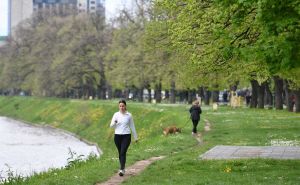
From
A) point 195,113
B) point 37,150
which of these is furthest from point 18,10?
point 195,113

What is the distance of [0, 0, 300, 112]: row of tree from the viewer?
46.8ft

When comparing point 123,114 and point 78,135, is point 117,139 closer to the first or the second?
point 123,114

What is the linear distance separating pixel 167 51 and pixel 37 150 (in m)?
12.1

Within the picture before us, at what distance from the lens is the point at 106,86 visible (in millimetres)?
91875

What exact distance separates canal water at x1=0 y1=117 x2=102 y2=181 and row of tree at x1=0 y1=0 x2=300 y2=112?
7616mm

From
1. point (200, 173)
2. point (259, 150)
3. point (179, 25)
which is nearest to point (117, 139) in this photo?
point (200, 173)

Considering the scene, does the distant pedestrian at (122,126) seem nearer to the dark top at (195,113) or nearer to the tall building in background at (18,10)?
the dark top at (195,113)

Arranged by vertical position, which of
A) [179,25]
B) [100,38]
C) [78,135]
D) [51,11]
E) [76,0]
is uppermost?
[76,0]

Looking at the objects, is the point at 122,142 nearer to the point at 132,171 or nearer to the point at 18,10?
the point at 132,171

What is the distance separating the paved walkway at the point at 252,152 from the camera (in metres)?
20.4

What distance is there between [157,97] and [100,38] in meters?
14.2

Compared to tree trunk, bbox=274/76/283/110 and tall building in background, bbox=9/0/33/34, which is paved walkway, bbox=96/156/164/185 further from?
tall building in background, bbox=9/0/33/34

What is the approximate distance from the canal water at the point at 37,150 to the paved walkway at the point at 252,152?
22.1ft

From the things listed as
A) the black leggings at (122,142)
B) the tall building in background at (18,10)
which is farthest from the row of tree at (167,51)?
the tall building in background at (18,10)
